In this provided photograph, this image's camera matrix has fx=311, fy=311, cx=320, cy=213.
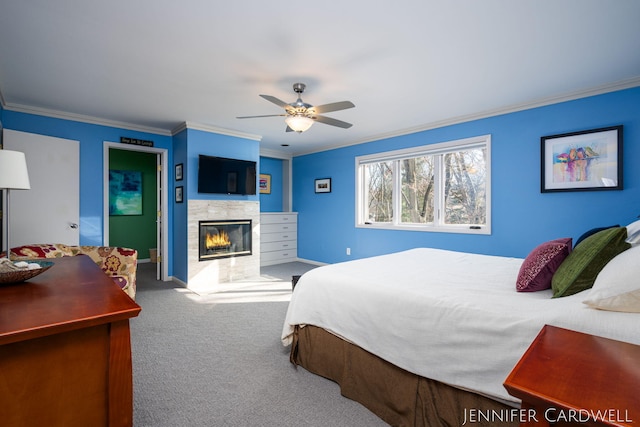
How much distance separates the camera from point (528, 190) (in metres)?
3.61

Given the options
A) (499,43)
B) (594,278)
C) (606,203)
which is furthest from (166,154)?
(606,203)

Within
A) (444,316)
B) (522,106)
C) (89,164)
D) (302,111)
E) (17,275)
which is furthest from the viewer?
(89,164)

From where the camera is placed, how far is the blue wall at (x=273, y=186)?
6.67 meters

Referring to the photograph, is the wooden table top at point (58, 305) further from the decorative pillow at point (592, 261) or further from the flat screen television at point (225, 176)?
the flat screen television at point (225, 176)

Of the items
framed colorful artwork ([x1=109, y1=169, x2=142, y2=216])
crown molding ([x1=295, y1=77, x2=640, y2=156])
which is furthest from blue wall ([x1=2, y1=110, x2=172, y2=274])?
crown molding ([x1=295, y1=77, x2=640, y2=156])

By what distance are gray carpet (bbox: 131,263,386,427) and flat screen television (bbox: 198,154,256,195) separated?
5.98ft

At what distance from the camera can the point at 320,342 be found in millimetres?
2137

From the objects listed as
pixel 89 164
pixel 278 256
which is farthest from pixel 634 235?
pixel 89 164

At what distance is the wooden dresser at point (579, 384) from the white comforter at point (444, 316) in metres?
0.31

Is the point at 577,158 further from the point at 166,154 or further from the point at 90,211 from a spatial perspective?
the point at 90,211

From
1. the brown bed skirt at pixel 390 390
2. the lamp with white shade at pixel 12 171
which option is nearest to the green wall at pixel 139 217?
the lamp with white shade at pixel 12 171

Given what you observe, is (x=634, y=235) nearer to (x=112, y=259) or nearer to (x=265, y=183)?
(x=112, y=259)

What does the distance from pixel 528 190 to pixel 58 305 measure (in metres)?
4.23

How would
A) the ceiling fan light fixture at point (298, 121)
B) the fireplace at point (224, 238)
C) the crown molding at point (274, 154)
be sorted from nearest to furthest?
1. the ceiling fan light fixture at point (298, 121)
2. the fireplace at point (224, 238)
3. the crown molding at point (274, 154)
